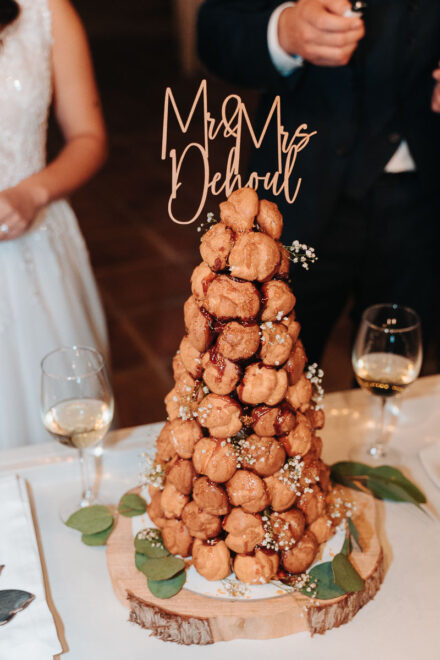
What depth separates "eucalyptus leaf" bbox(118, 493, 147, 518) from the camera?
1040 millimetres

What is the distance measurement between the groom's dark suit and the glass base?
1.99 feet

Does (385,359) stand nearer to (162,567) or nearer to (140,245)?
(162,567)

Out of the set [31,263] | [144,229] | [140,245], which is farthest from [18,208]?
[144,229]

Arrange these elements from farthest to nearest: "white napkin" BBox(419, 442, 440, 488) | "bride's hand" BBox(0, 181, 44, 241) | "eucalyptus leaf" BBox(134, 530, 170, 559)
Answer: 1. "bride's hand" BBox(0, 181, 44, 241)
2. "white napkin" BBox(419, 442, 440, 488)
3. "eucalyptus leaf" BBox(134, 530, 170, 559)

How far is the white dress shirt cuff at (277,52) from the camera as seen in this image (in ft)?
5.36

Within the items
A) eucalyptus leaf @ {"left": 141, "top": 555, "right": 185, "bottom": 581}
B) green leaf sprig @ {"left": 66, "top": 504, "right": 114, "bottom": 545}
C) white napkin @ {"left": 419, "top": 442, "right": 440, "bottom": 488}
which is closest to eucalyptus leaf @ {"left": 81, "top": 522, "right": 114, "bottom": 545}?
green leaf sprig @ {"left": 66, "top": 504, "right": 114, "bottom": 545}

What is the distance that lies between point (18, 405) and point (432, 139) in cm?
128

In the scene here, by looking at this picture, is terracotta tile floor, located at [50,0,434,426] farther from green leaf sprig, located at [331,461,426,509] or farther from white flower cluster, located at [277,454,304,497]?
white flower cluster, located at [277,454,304,497]

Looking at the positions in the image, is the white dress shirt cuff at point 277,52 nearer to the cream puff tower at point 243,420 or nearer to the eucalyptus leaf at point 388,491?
the cream puff tower at point 243,420

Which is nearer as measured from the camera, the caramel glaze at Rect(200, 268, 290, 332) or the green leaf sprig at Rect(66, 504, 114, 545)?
the caramel glaze at Rect(200, 268, 290, 332)

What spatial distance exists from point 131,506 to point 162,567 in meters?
0.15

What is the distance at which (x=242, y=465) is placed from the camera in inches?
34.8

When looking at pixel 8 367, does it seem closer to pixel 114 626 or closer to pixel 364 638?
pixel 114 626

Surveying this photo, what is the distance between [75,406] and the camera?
108cm
